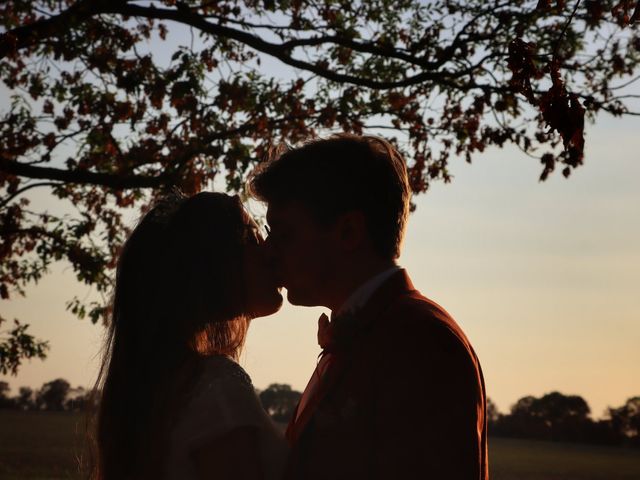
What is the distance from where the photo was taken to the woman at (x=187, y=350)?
3.09 metres

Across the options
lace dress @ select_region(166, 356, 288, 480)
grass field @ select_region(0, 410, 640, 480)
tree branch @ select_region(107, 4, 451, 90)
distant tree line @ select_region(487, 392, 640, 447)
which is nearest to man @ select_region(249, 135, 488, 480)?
lace dress @ select_region(166, 356, 288, 480)

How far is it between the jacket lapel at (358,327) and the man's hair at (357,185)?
27 cm

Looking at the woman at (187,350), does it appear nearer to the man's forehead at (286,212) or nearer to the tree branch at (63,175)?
the man's forehead at (286,212)

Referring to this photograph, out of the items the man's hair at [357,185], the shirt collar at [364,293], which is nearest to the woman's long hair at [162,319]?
the man's hair at [357,185]

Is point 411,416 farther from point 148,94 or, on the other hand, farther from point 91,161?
point 91,161

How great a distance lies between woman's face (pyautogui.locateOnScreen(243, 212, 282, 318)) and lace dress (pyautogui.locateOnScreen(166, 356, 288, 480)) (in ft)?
2.14

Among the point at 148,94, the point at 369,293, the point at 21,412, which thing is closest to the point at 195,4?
the point at 148,94

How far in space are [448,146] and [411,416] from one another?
1060 cm

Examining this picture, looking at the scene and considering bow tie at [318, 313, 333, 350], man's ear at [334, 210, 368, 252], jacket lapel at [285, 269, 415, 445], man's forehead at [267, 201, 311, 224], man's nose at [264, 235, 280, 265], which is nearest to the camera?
jacket lapel at [285, 269, 415, 445]

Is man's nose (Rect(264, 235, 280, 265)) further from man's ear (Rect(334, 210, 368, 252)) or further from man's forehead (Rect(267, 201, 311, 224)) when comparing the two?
man's ear (Rect(334, 210, 368, 252))

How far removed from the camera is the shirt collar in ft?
10.7

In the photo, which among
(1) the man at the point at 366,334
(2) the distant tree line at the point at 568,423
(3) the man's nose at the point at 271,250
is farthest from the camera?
(2) the distant tree line at the point at 568,423

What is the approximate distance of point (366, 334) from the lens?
10.0ft

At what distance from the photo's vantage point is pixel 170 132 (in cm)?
1270
